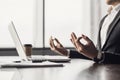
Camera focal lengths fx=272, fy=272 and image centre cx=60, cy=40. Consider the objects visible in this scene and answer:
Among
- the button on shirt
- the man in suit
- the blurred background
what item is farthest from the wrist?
the blurred background

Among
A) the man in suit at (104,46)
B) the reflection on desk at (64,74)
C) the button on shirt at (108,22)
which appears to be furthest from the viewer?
the button on shirt at (108,22)

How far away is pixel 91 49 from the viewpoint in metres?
2.06

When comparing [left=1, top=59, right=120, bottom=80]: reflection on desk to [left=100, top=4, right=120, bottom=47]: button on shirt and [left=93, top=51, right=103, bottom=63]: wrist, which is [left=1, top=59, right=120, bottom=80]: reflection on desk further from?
[left=100, top=4, right=120, bottom=47]: button on shirt

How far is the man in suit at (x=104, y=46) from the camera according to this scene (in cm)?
206

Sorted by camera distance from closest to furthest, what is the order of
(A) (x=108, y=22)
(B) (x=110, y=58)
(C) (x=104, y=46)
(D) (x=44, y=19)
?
(B) (x=110, y=58)
(C) (x=104, y=46)
(A) (x=108, y=22)
(D) (x=44, y=19)

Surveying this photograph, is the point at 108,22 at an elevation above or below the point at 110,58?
above

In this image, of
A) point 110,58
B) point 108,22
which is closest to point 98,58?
point 110,58

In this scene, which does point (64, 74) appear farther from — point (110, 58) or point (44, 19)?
point (44, 19)

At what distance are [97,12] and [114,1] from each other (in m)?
2.02

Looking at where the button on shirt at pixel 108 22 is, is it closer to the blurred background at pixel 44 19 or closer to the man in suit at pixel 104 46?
the man in suit at pixel 104 46

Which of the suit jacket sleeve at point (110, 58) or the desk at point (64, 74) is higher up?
the desk at point (64, 74)

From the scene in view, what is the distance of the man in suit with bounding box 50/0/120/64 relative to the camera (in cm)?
206

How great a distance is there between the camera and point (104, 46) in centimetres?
247

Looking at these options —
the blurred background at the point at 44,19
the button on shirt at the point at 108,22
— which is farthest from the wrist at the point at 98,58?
the blurred background at the point at 44,19
